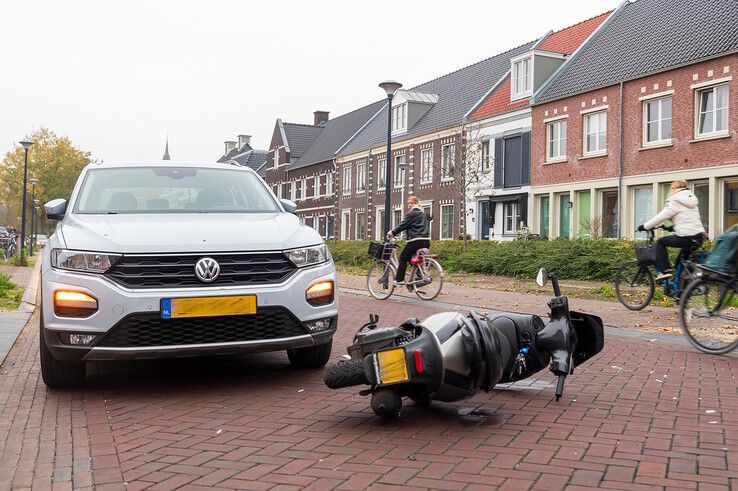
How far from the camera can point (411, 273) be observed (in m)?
12.9

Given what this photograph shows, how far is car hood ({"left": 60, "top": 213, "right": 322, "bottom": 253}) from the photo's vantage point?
4.84 m

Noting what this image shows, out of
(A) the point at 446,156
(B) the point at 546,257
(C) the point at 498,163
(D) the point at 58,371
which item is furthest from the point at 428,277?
(A) the point at 446,156

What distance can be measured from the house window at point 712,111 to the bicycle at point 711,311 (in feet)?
51.6

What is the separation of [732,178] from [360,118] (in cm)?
3152

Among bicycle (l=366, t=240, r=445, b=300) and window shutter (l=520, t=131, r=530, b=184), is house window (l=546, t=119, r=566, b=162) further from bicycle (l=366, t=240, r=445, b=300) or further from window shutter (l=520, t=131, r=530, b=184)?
bicycle (l=366, t=240, r=445, b=300)

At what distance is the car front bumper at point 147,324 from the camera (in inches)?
185

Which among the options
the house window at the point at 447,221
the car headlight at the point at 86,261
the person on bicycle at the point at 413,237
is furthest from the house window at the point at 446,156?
the car headlight at the point at 86,261

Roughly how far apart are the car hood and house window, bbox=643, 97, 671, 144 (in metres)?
20.3

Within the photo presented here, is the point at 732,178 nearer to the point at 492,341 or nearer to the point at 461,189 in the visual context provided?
the point at 461,189

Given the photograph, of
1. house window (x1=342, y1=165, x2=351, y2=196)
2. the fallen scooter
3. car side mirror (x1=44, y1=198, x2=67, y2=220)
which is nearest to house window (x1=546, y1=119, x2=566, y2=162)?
house window (x1=342, y1=165, x2=351, y2=196)

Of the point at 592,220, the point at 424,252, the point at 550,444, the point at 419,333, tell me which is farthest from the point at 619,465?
the point at 592,220

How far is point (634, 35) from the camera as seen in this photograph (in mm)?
26500

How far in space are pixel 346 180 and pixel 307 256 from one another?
4139 centimetres

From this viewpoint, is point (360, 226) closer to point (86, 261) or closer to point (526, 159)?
point (526, 159)
